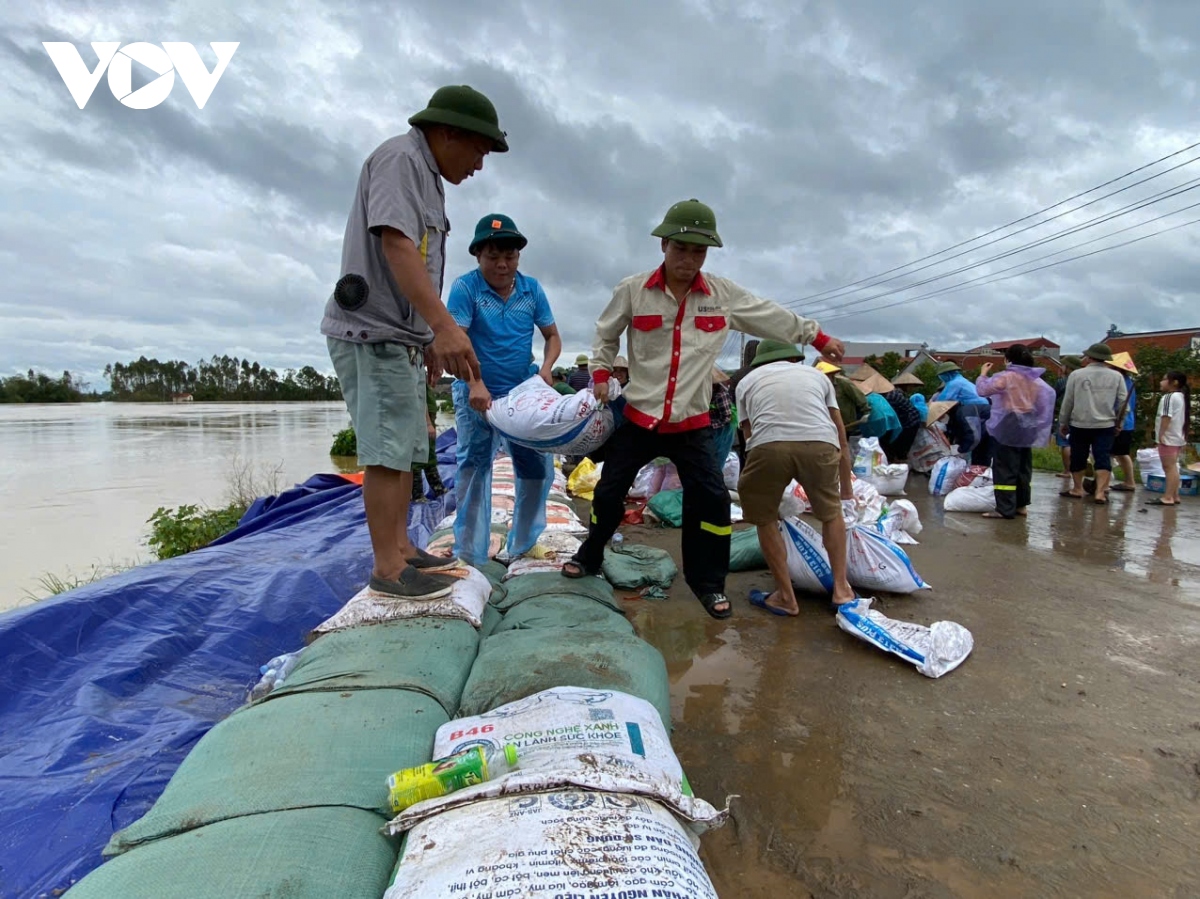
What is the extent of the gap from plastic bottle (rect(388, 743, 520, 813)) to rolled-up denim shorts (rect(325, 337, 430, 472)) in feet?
3.41

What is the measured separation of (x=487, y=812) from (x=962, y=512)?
5.34m

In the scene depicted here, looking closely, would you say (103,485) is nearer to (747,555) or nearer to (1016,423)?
(747,555)

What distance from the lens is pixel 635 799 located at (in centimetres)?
105

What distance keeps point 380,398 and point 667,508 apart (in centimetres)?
298

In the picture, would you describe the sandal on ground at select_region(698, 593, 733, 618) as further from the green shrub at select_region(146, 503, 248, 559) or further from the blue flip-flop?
the green shrub at select_region(146, 503, 248, 559)

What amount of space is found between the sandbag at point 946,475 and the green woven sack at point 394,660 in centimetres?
545

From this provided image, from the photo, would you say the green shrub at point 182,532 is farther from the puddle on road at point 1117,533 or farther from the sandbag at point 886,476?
the puddle on road at point 1117,533

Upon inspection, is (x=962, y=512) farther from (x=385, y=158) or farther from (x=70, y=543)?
(x=70, y=543)

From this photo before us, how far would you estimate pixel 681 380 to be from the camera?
2584 mm

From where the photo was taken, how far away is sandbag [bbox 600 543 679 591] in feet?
9.96

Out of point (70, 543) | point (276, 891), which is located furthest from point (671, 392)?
point (70, 543)

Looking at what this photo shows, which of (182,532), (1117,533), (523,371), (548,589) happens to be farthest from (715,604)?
Answer: (182,532)

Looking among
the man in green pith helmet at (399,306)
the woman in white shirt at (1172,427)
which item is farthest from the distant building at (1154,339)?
the man in green pith helmet at (399,306)

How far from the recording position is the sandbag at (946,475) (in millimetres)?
5926
